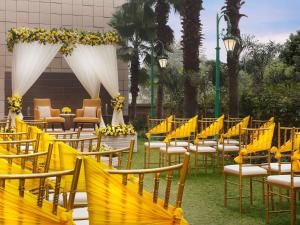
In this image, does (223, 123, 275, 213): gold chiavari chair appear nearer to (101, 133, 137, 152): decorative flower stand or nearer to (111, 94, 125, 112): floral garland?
(101, 133, 137, 152): decorative flower stand

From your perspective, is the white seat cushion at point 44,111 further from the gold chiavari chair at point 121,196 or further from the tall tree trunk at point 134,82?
the gold chiavari chair at point 121,196

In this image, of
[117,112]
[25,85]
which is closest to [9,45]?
[25,85]

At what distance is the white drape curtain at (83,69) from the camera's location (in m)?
11.4

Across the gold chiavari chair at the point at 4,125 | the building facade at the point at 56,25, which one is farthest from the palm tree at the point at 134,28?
the gold chiavari chair at the point at 4,125

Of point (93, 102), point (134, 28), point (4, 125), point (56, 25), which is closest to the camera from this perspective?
point (4, 125)

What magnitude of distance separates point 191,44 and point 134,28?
4104 millimetres

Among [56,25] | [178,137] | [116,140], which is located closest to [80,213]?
[178,137]

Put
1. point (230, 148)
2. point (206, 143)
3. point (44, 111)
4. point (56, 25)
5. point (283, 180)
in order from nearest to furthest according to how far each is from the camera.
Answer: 1. point (283, 180)
2. point (230, 148)
3. point (206, 143)
4. point (44, 111)
5. point (56, 25)

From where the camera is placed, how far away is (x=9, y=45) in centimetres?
1096

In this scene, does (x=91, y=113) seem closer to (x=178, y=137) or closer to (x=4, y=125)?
(x=4, y=125)

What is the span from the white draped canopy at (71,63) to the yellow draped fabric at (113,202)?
8.64 metres

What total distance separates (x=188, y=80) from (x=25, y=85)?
13.7 feet

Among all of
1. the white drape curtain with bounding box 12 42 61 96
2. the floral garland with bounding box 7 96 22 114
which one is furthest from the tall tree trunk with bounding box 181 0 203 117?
the floral garland with bounding box 7 96 22 114

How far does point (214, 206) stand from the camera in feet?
17.5
